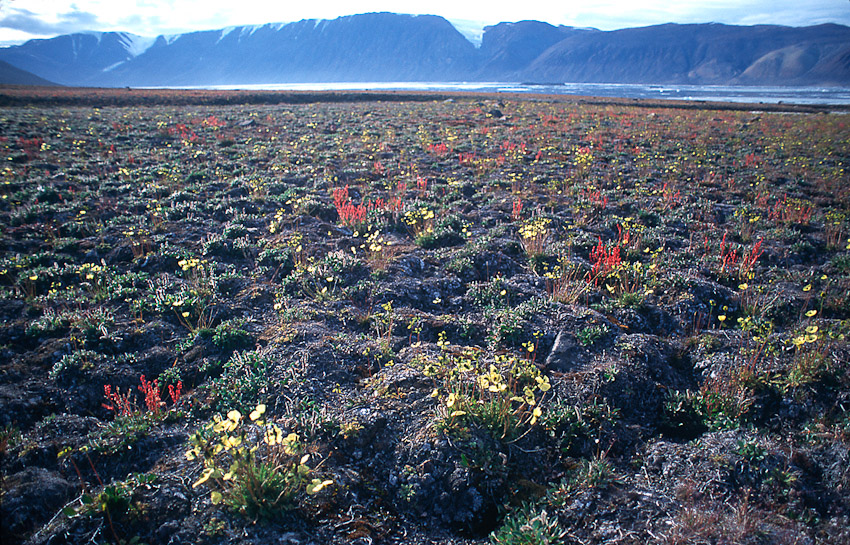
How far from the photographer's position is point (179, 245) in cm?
715

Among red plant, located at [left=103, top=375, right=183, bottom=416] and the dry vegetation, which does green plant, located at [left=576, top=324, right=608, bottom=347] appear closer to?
the dry vegetation

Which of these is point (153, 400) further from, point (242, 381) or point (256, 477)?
point (256, 477)

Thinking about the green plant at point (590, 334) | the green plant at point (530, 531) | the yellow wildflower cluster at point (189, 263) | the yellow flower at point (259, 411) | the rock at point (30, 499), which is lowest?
the green plant at point (530, 531)

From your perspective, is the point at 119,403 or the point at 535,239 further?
the point at 535,239

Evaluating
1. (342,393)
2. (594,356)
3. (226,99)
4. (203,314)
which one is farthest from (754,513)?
(226,99)

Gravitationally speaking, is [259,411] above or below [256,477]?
above

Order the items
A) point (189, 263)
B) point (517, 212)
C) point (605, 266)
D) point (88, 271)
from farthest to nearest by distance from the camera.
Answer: point (517, 212) < point (605, 266) < point (88, 271) < point (189, 263)

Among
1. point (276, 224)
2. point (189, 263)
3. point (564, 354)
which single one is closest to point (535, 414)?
point (564, 354)

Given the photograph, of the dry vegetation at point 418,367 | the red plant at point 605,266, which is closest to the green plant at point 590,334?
the dry vegetation at point 418,367

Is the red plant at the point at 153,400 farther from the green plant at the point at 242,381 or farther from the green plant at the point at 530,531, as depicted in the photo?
the green plant at the point at 530,531

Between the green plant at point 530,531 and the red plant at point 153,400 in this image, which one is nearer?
the green plant at point 530,531

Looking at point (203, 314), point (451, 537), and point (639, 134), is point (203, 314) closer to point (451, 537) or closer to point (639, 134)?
point (451, 537)

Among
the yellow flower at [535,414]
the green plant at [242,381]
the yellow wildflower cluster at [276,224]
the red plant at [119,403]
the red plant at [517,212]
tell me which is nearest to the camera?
the yellow flower at [535,414]

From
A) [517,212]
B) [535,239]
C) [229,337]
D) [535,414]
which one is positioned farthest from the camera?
[517,212]
